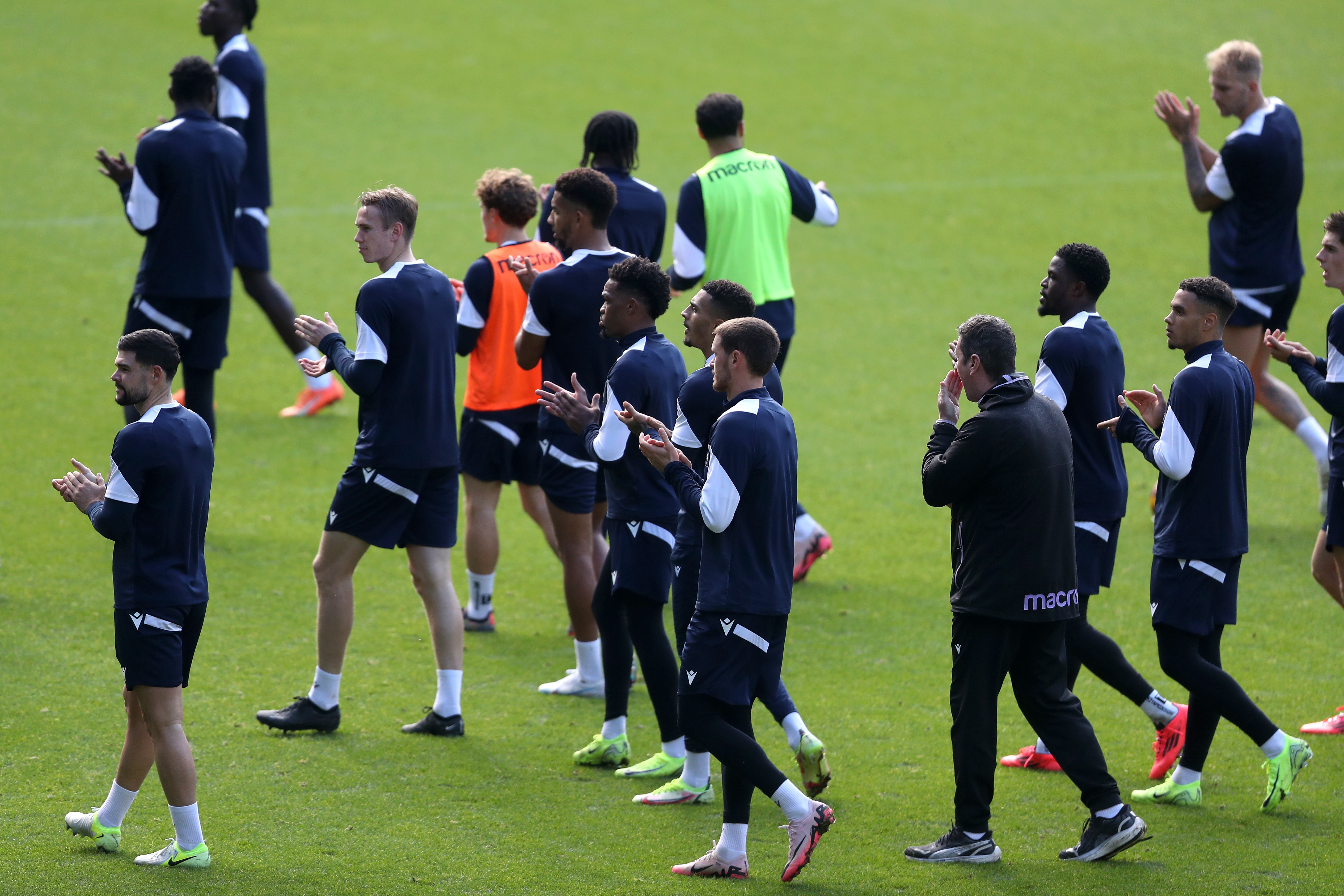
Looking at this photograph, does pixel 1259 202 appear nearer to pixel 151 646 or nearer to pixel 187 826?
pixel 151 646

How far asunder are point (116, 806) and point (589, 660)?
2.38 meters

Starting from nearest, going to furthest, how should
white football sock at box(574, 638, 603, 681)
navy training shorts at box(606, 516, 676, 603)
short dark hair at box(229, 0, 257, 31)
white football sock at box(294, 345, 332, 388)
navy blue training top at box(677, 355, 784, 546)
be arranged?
1. navy blue training top at box(677, 355, 784, 546)
2. navy training shorts at box(606, 516, 676, 603)
3. white football sock at box(574, 638, 603, 681)
4. short dark hair at box(229, 0, 257, 31)
5. white football sock at box(294, 345, 332, 388)

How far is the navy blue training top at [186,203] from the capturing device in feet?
25.7

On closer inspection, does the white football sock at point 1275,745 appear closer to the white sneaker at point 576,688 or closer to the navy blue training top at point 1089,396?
the navy blue training top at point 1089,396

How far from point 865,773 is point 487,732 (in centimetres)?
163

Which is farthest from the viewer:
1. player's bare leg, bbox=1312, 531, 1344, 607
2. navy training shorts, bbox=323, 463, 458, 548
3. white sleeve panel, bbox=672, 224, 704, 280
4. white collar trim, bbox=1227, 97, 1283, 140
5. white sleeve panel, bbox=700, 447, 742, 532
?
white collar trim, bbox=1227, 97, 1283, 140

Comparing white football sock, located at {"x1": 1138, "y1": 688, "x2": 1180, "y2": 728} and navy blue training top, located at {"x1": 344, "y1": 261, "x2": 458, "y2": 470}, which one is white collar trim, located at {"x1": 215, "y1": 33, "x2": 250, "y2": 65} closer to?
navy blue training top, located at {"x1": 344, "y1": 261, "x2": 458, "y2": 470}

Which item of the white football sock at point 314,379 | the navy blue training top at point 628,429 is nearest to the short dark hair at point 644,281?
the navy blue training top at point 628,429

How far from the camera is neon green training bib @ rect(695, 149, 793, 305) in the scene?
7559mm

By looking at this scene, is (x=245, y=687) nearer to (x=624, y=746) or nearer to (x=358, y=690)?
(x=358, y=690)

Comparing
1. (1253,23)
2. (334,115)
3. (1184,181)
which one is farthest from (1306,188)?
(334,115)

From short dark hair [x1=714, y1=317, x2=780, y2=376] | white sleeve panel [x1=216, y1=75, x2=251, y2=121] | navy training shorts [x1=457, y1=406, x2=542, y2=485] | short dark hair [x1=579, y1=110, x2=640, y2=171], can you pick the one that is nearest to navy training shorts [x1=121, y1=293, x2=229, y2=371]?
white sleeve panel [x1=216, y1=75, x2=251, y2=121]

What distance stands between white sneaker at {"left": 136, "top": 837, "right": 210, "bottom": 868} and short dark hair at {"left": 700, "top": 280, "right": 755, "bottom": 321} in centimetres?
258

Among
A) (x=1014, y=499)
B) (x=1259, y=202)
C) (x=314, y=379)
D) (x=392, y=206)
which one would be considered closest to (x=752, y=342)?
(x=1014, y=499)
